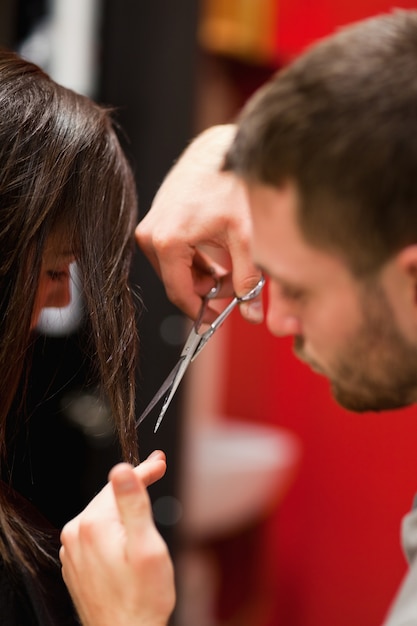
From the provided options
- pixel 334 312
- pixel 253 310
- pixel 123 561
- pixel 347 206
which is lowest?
pixel 123 561

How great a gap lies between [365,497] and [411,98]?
7.87 feet

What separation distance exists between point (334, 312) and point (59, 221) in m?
0.39

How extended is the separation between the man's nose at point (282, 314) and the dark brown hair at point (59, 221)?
9.5 inches

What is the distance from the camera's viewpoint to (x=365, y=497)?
307cm

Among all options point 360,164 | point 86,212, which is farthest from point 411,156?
point 86,212

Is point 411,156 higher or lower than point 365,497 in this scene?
higher

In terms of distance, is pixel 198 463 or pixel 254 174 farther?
pixel 198 463

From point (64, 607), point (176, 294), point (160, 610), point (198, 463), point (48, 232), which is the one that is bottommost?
point (198, 463)

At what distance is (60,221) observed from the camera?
112 cm

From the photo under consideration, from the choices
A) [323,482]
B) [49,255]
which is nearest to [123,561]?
[49,255]

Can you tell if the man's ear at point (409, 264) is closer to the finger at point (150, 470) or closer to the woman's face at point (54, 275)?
the finger at point (150, 470)

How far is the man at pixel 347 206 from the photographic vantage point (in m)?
0.84

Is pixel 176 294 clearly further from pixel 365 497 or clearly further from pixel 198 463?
pixel 365 497

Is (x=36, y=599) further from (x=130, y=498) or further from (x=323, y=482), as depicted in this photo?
(x=323, y=482)
